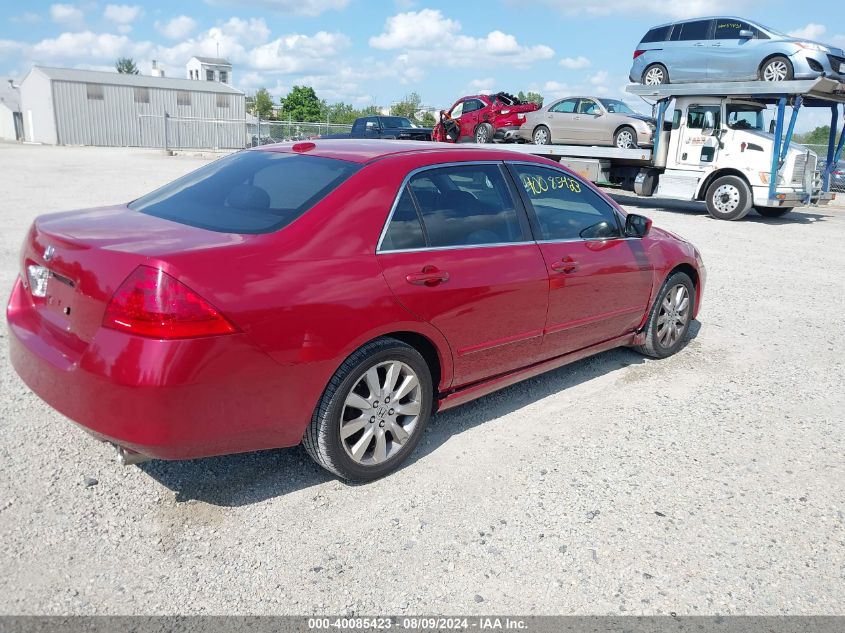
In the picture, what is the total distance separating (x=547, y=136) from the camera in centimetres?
1919

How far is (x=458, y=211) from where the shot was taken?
381 centimetres

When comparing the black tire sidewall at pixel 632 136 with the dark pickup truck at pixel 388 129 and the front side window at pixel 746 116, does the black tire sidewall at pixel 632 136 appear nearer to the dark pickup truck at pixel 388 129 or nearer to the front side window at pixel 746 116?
the front side window at pixel 746 116

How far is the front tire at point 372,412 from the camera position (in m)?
3.19

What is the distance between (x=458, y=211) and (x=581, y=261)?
3.36ft

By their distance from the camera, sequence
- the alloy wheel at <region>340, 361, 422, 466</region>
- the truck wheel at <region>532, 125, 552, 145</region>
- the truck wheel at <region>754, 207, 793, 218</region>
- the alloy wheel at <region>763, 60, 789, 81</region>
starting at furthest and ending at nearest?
1. the truck wheel at <region>532, 125, 552, 145</region>
2. the truck wheel at <region>754, 207, 793, 218</region>
3. the alloy wheel at <region>763, 60, 789, 81</region>
4. the alloy wheel at <region>340, 361, 422, 466</region>

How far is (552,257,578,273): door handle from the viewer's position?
13.8 feet

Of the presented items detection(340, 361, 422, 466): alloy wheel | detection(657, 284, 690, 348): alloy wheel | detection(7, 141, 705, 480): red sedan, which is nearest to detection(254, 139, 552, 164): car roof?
detection(7, 141, 705, 480): red sedan

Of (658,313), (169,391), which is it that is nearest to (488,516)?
(169,391)

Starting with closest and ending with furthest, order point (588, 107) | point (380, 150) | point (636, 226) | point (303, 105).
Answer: point (380, 150)
point (636, 226)
point (588, 107)
point (303, 105)

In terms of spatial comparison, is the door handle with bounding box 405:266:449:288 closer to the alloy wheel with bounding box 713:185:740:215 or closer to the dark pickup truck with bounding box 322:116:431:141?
the alloy wheel with bounding box 713:185:740:215

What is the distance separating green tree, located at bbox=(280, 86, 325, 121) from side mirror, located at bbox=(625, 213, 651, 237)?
71595 mm

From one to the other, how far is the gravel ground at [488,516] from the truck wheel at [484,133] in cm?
1664

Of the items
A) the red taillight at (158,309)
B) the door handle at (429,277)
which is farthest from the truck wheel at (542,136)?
the red taillight at (158,309)

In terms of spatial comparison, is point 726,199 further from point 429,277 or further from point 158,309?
point 158,309
